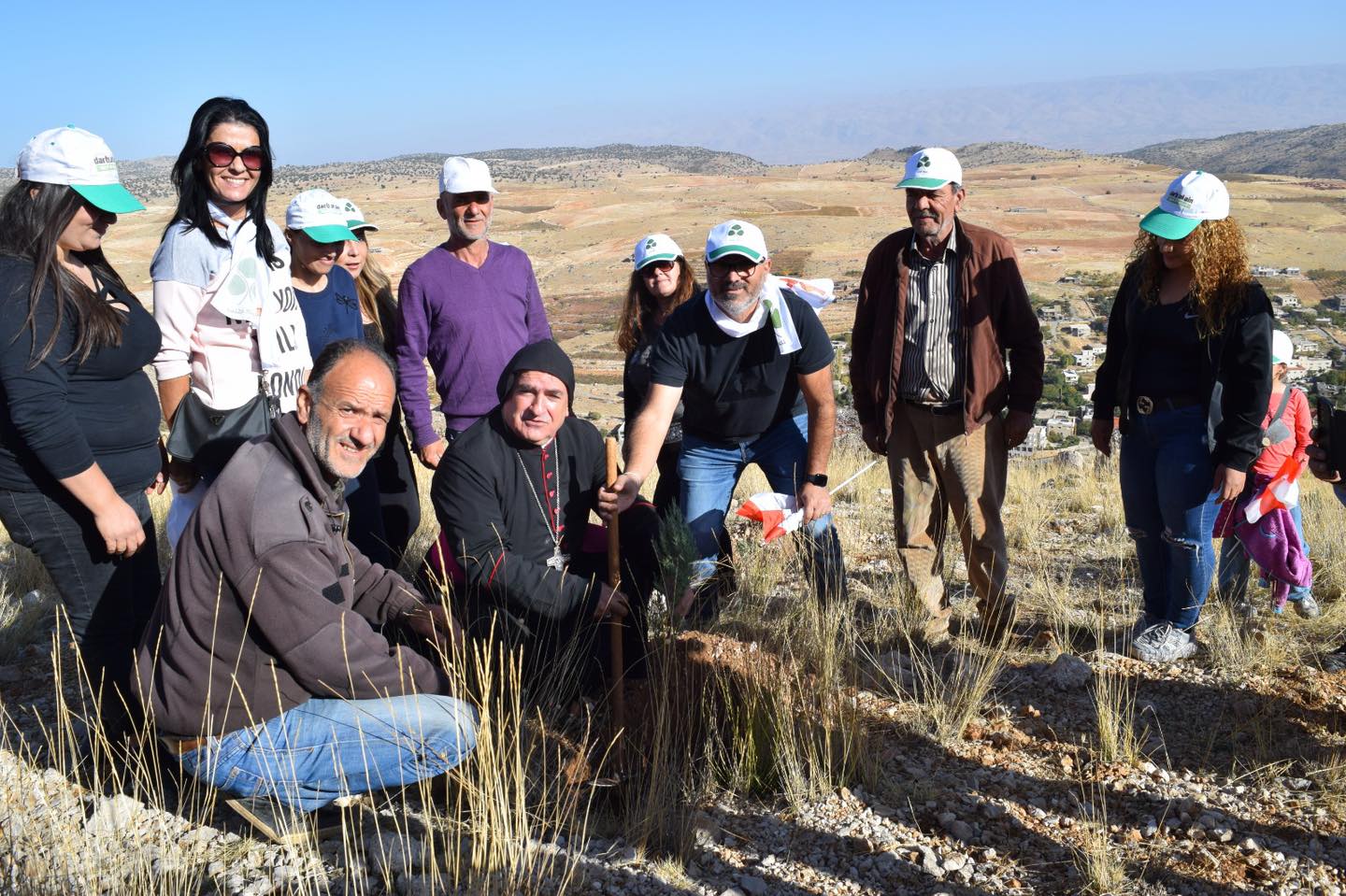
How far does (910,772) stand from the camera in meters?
3.35

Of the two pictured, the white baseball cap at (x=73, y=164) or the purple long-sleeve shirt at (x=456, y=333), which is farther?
the purple long-sleeve shirt at (x=456, y=333)

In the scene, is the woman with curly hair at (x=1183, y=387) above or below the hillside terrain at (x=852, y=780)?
above

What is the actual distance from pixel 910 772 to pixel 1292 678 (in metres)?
1.69

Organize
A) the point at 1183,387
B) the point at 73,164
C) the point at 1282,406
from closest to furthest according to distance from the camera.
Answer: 1. the point at 73,164
2. the point at 1183,387
3. the point at 1282,406

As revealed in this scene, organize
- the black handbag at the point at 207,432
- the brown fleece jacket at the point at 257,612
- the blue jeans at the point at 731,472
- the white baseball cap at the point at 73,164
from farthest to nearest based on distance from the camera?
the blue jeans at the point at 731,472 < the black handbag at the point at 207,432 < the white baseball cap at the point at 73,164 < the brown fleece jacket at the point at 257,612

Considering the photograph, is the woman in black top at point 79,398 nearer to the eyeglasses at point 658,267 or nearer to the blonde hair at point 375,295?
the blonde hair at point 375,295

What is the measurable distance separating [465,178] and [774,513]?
1.98 m

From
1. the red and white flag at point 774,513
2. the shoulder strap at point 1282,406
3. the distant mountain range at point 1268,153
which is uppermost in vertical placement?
the distant mountain range at point 1268,153

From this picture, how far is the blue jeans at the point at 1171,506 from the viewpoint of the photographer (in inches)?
151

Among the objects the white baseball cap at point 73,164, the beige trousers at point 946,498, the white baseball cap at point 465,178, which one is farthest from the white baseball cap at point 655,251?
the white baseball cap at point 73,164

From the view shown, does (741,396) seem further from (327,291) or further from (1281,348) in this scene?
(1281,348)

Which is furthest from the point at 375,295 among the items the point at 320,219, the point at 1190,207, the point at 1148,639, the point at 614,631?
the point at 1148,639

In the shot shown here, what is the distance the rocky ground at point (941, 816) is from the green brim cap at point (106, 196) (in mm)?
1555

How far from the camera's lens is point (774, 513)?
12.9 feet
